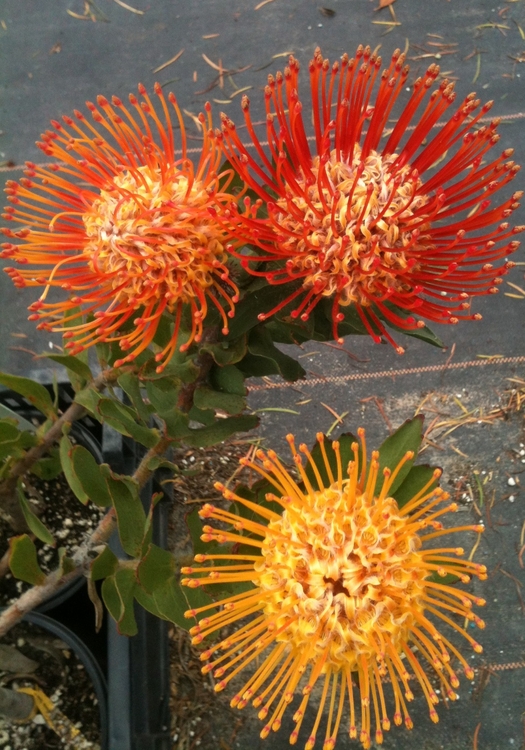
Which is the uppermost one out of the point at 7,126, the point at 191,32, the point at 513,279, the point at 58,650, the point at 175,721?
the point at 191,32

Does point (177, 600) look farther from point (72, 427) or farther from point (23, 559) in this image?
point (72, 427)

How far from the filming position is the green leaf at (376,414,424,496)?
534 mm

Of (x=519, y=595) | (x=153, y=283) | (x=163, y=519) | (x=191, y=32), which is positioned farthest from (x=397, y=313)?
(x=191, y=32)

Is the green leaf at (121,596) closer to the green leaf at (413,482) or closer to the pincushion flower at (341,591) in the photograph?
the pincushion flower at (341,591)

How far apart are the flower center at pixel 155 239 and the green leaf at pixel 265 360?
0.29 ft

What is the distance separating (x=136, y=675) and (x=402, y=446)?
447 millimetres

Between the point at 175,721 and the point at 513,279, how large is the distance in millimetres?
965

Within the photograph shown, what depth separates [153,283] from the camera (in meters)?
0.47

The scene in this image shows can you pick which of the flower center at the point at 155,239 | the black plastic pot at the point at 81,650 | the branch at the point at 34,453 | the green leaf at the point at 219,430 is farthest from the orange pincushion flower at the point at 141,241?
the black plastic pot at the point at 81,650

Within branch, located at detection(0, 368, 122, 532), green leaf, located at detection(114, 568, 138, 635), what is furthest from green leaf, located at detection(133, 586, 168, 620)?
branch, located at detection(0, 368, 122, 532)

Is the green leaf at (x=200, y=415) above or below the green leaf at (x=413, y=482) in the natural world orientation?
above

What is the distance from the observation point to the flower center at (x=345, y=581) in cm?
42

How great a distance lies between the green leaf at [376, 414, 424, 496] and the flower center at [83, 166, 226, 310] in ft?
0.72

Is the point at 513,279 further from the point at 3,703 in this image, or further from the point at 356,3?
the point at 3,703
